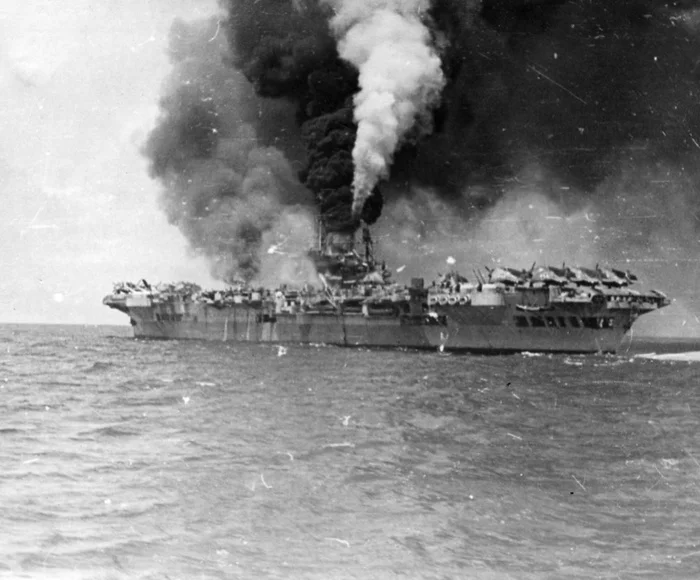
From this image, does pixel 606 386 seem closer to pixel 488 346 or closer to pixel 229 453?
pixel 229 453

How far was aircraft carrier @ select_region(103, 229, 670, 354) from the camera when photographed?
34.2m

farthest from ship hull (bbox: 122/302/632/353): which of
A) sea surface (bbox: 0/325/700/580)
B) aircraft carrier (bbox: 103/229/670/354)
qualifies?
sea surface (bbox: 0/325/700/580)

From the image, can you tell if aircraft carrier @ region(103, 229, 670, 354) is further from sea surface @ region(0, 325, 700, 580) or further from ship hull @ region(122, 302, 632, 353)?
sea surface @ region(0, 325, 700, 580)

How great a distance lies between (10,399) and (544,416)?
8.94 meters

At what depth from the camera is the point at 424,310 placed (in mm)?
36875

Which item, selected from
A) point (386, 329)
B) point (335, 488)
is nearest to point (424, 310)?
point (386, 329)

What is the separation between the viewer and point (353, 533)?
6.33 meters

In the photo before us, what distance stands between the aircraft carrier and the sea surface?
20.3 meters

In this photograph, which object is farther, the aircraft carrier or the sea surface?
the aircraft carrier

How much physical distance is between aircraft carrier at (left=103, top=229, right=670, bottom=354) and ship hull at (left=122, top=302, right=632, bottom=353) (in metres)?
0.05

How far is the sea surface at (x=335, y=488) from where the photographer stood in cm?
566

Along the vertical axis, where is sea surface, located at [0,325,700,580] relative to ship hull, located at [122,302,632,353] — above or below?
below

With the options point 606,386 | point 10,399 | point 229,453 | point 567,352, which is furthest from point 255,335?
point 229,453

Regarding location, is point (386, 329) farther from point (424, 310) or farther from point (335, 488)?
point (335, 488)
